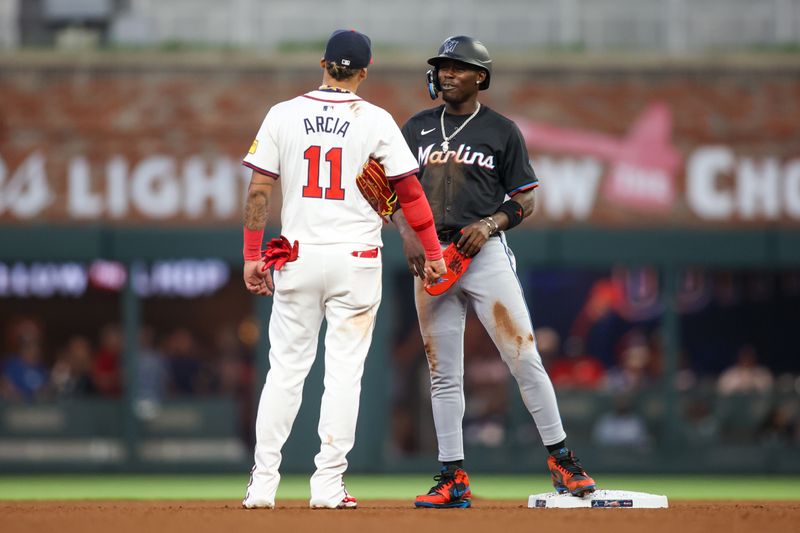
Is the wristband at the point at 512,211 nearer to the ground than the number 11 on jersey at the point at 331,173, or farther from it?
nearer to the ground

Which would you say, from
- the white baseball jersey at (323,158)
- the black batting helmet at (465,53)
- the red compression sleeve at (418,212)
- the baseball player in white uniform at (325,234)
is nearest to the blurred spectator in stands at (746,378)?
the black batting helmet at (465,53)

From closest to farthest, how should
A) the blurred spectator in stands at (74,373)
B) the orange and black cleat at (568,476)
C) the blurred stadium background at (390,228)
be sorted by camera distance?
the orange and black cleat at (568,476)
the blurred stadium background at (390,228)
the blurred spectator in stands at (74,373)

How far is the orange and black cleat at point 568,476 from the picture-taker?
679cm

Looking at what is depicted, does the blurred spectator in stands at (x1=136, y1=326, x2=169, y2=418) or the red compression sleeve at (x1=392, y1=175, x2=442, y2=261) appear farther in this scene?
the blurred spectator in stands at (x1=136, y1=326, x2=169, y2=418)

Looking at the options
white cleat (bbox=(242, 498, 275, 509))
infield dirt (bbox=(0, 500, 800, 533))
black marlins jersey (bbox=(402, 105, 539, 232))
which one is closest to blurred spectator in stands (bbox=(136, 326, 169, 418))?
infield dirt (bbox=(0, 500, 800, 533))

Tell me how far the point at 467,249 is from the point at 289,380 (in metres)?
1.16

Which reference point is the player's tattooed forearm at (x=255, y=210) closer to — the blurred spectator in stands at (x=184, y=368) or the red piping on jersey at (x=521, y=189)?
the red piping on jersey at (x=521, y=189)

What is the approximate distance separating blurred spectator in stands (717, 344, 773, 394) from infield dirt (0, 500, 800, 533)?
29.4ft

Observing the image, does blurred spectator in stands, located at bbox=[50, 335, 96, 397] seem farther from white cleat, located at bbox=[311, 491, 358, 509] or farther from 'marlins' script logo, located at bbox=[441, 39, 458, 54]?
'marlins' script logo, located at bbox=[441, 39, 458, 54]

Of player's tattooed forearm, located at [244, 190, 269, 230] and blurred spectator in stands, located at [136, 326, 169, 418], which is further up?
player's tattooed forearm, located at [244, 190, 269, 230]

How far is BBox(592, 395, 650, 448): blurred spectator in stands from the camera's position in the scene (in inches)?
594

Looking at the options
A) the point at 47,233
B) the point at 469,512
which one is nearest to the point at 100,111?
the point at 47,233

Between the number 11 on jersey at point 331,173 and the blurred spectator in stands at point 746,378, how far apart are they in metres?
9.64

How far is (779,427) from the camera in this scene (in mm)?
15164
